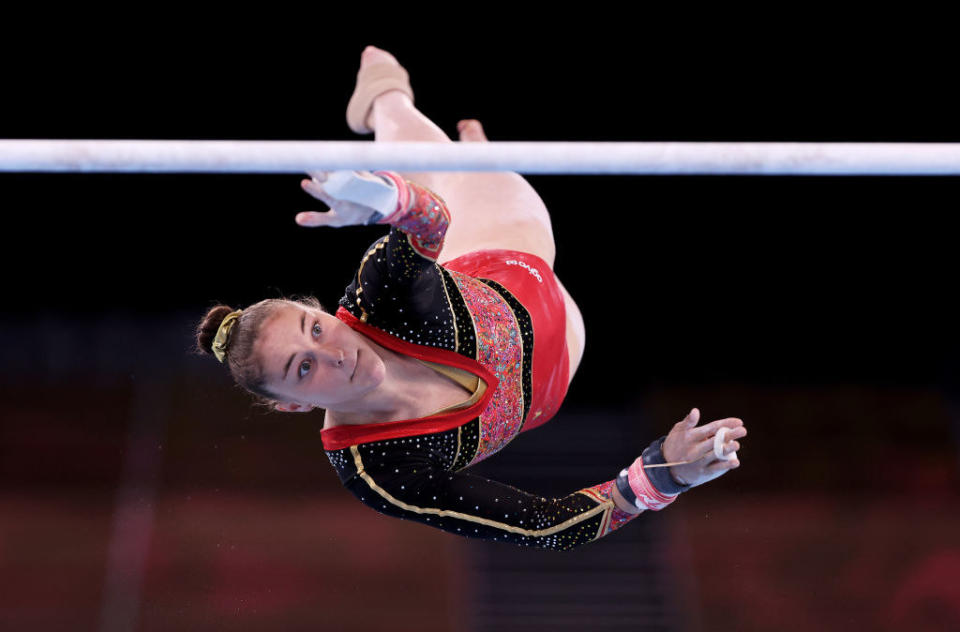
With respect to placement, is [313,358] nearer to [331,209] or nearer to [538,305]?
[331,209]

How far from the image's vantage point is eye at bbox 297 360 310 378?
166 centimetres

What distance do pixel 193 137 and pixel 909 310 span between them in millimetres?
2273

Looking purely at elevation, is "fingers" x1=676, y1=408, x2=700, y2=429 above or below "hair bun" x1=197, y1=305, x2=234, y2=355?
below

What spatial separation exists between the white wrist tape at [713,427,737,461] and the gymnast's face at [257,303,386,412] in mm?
592

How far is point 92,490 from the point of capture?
281 centimetres

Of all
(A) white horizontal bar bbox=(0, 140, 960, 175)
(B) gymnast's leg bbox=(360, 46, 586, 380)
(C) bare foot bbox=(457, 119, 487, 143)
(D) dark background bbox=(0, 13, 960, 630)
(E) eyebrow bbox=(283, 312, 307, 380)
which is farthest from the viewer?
(D) dark background bbox=(0, 13, 960, 630)

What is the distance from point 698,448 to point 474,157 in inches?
29.1

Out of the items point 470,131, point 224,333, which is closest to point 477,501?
point 224,333

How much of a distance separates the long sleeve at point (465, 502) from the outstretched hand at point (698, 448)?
0.56 ft

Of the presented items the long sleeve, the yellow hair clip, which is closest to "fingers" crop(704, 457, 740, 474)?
the long sleeve

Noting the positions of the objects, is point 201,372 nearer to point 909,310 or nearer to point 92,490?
point 92,490

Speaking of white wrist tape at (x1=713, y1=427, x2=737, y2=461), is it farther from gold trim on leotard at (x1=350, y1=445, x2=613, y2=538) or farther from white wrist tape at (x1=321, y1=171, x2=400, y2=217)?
white wrist tape at (x1=321, y1=171, x2=400, y2=217)

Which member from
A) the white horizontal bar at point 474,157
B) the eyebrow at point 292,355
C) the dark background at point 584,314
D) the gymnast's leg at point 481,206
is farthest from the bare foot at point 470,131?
the white horizontal bar at point 474,157

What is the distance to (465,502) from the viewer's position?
1.78 m
